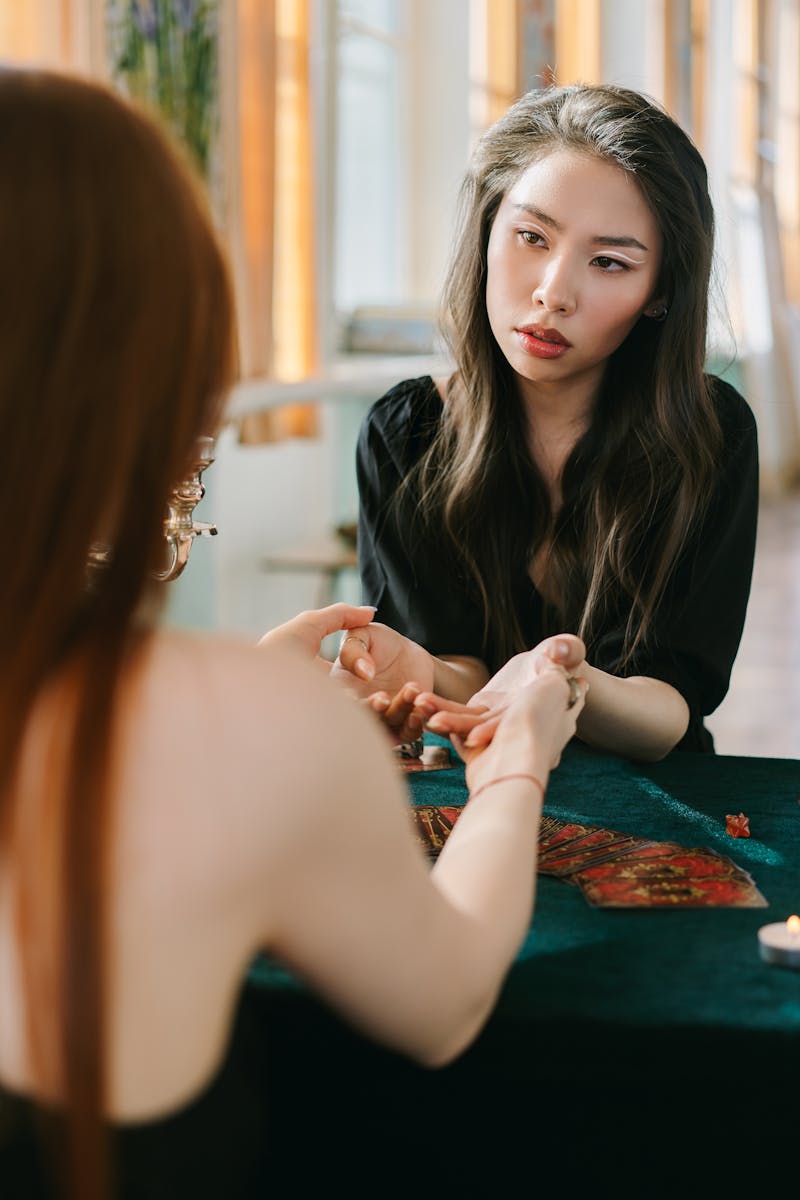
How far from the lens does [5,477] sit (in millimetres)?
838

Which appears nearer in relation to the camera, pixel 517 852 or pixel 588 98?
pixel 517 852

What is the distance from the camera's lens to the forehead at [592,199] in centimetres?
195

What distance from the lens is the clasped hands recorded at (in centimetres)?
147

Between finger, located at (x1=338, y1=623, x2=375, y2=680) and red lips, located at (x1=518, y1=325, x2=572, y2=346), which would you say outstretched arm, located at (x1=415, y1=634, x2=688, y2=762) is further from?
red lips, located at (x1=518, y1=325, x2=572, y2=346)

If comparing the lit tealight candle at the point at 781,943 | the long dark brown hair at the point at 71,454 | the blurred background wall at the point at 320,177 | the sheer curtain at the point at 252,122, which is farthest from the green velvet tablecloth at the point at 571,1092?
the sheer curtain at the point at 252,122

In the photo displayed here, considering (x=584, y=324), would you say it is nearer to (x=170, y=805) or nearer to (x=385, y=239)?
(x=170, y=805)

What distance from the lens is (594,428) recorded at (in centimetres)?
217

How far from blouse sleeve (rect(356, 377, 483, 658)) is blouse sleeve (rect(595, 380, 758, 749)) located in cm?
24

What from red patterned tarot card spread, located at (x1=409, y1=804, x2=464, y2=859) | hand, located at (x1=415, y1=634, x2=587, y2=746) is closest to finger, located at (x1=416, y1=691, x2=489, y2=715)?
hand, located at (x1=415, y1=634, x2=587, y2=746)

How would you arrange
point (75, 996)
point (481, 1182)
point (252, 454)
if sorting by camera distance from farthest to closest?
point (252, 454) < point (481, 1182) < point (75, 996)

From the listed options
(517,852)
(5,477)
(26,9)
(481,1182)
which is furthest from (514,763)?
(26,9)

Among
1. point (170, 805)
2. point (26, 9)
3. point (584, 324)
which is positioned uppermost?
point (26, 9)

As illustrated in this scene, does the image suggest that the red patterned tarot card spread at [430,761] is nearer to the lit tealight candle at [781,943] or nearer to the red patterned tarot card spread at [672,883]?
the red patterned tarot card spread at [672,883]

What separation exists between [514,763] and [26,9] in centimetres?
294
